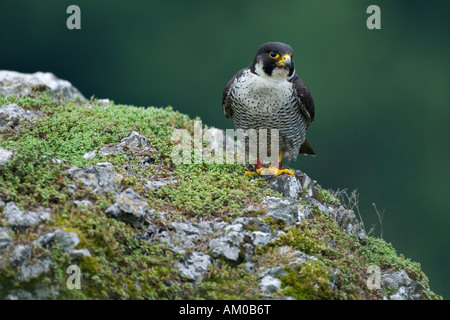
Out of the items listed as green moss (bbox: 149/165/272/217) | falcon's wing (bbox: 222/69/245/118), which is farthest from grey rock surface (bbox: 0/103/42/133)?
falcon's wing (bbox: 222/69/245/118)

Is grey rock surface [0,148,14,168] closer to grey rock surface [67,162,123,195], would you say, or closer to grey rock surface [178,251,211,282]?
grey rock surface [67,162,123,195]

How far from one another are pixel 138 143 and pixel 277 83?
172cm

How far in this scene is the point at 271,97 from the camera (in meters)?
6.33

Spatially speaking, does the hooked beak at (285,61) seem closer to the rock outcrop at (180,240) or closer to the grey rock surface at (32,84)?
the rock outcrop at (180,240)

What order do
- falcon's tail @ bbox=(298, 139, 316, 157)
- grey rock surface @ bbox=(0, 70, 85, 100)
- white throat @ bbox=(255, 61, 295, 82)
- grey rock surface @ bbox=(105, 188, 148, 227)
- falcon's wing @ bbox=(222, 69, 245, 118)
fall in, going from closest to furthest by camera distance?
grey rock surface @ bbox=(105, 188, 148, 227)
white throat @ bbox=(255, 61, 295, 82)
falcon's wing @ bbox=(222, 69, 245, 118)
falcon's tail @ bbox=(298, 139, 316, 157)
grey rock surface @ bbox=(0, 70, 85, 100)

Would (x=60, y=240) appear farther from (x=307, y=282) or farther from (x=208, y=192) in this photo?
(x=307, y=282)

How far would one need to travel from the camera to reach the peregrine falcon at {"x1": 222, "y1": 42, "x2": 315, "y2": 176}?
6.29 meters

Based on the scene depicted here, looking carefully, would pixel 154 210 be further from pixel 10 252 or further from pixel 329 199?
pixel 329 199

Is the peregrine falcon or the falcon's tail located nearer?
the peregrine falcon

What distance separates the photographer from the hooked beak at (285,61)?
20.3 ft

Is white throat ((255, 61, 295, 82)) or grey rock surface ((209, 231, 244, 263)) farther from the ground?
white throat ((255, 61, 295, 82))

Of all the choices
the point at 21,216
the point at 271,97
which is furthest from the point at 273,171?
the point at 21,216

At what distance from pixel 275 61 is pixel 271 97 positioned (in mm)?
389
